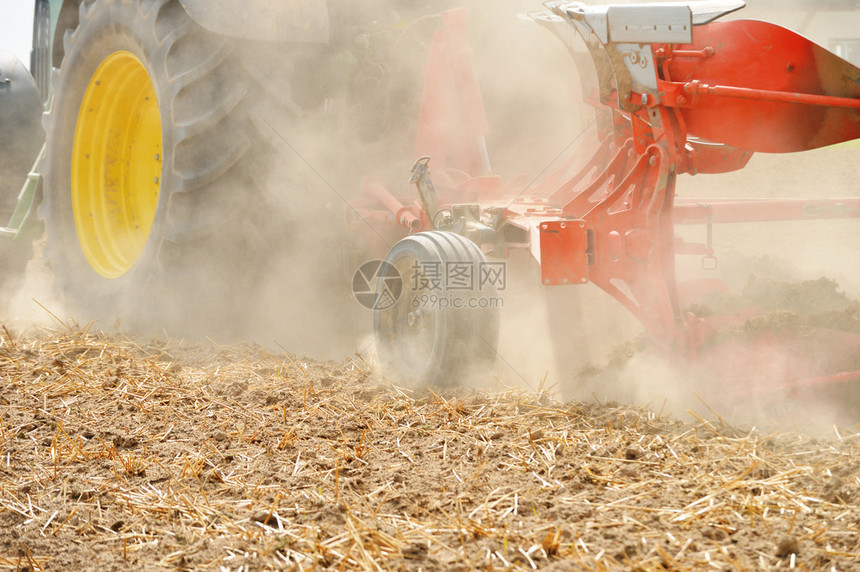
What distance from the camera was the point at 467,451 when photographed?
1.91m

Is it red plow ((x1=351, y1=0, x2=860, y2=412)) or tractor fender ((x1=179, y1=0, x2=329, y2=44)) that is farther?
tractor fender ((x1=179, y1=0, x2=329, y2=44))

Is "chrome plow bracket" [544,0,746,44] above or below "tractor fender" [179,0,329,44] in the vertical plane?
below

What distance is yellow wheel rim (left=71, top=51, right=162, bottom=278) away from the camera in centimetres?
380

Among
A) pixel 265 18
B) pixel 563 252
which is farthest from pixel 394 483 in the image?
pixel 265 18

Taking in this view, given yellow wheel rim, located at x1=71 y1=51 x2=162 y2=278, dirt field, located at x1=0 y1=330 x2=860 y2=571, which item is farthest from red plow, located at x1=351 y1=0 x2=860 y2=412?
yellow wheel rim, located at x1=71 y1=51 x2=162 y2=278

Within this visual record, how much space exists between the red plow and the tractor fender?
78 centimetres

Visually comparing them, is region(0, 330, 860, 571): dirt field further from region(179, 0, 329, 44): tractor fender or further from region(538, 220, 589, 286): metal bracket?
region(179, 0, 329, 44): tractor fender

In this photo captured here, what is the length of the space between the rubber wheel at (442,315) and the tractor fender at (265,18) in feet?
3.52

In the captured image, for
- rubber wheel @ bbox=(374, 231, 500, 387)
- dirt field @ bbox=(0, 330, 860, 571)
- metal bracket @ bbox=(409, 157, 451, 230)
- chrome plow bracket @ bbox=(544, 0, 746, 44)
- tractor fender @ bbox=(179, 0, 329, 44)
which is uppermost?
tractor fender @ bbox=(179, 0, 329, 44)

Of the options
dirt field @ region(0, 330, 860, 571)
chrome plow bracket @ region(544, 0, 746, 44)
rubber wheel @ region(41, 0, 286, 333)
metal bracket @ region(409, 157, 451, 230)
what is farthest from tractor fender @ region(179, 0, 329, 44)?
dirt field @ region(0, 330, 860, 571)

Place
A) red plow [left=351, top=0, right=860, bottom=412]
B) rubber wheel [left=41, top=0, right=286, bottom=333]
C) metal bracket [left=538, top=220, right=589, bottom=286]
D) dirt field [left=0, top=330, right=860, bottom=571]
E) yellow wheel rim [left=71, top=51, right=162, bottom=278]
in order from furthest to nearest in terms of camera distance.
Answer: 1. yellow wheel rim [left=71, top=51, right=162, bottom=278]
2. rubber wheel [left=41, top=0, right=286, bottom=333]
3. metal bracket [left=538, top=220, right=589, bottom=286]
4. red plow [left=351, top=0, right=860, bottom=412]
5. dirt field [left=0, top=330, right=860, bottom=571]

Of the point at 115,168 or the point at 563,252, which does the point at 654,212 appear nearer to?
the point at 563,252

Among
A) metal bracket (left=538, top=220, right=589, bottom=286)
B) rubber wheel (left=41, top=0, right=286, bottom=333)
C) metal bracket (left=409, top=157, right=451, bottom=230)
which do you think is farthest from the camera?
rubber wheel (left=41, top=0, right=286, bottom=333)

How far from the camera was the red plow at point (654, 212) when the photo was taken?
6.98 feet
